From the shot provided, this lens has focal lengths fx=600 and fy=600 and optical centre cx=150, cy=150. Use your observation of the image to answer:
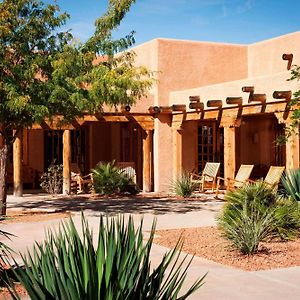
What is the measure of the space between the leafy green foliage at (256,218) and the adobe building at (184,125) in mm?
5805

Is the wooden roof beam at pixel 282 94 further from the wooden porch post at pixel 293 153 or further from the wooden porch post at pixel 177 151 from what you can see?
the wooden porch post at pixel 177 151

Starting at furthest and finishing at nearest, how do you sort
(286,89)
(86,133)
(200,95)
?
(86,133)
(200,95)
(286,89)

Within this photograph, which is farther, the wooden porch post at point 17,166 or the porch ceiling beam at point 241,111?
the wooden porch post at point 17,166

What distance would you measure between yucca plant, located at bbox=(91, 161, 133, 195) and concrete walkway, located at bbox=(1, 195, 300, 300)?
106 cm

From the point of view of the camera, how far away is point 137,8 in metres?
12.7

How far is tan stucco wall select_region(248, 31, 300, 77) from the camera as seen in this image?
770 inches

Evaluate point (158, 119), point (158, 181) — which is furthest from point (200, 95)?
point (158, 181)

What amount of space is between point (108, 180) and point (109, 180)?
36 millimetres

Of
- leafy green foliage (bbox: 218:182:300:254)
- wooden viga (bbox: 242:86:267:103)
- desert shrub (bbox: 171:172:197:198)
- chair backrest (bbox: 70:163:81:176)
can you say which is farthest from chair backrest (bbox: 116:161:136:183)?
leafy green foliage (bbox: 218:182:300:254)

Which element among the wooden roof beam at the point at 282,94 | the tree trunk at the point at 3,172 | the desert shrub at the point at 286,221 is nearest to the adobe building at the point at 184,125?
the wooden roof beam at the point at 282,94

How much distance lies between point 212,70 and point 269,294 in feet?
51.5

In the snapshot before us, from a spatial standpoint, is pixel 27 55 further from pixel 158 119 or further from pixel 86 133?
pixel 86 133

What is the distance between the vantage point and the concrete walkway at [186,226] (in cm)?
611

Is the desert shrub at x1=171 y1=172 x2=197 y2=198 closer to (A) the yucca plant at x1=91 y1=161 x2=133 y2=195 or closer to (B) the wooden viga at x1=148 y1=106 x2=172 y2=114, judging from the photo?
(A) the yucca plant at x1=91 y1=161 x2=133 y2=195
